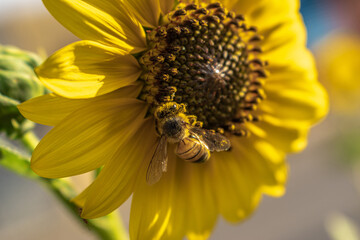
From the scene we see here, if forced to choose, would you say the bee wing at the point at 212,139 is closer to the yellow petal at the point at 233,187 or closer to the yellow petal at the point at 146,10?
the yellow petal at the point at 233,187

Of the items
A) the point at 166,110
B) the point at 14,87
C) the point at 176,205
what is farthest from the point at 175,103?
the point at 14,87

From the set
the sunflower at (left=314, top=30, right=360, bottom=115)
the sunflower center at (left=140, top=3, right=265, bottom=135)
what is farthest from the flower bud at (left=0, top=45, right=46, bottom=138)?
the sunflower at (left=314, top=30, right=360, bottom=115)

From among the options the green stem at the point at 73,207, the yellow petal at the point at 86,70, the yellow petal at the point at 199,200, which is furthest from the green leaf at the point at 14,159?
the yellow petal at the point at 199,200

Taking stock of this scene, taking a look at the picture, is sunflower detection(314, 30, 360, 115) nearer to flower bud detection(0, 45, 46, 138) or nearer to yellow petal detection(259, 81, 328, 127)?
yellow petal detection(259, 81, 328, 127)

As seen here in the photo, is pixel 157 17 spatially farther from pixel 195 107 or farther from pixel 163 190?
pixel 163 190

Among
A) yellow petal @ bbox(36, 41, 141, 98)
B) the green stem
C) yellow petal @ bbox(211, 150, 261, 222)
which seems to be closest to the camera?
yellow petal @ bbox(36, 41, 141, 98)

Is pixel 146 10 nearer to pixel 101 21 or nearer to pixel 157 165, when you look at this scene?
pixel 101 21
